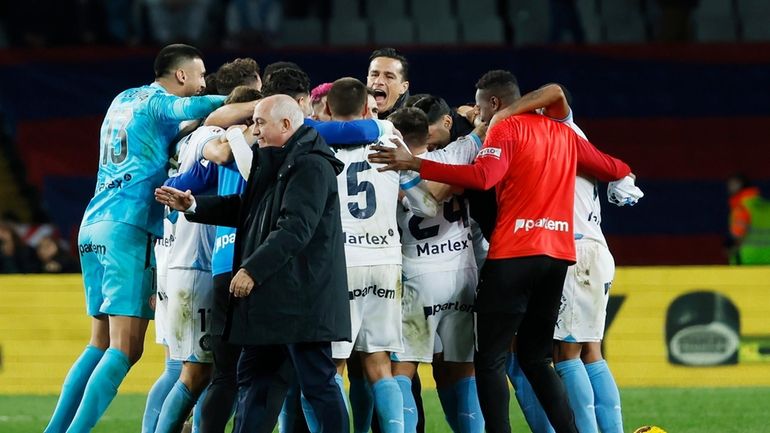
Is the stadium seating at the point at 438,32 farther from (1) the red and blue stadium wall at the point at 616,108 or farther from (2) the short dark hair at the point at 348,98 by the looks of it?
(2) the short dark hair at the point at 348,98

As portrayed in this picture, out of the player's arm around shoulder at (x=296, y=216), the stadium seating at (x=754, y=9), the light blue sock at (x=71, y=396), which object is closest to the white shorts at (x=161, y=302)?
the light blue sock at (x=71, y=396)

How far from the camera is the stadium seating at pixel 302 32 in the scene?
707 inches

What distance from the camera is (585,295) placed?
7.86 metres

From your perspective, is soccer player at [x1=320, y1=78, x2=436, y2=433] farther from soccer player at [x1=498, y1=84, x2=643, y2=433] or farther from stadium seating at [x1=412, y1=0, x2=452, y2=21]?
stadium seating at [x1=412, y1=0, x2=452, y2=21]

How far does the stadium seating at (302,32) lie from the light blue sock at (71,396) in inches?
417

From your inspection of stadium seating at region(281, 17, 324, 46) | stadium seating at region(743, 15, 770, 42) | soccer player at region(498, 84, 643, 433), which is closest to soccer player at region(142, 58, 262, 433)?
soccer player at region(498, 84, 643, 433)

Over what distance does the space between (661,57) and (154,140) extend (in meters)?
10.5

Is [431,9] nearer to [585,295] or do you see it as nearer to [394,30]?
[394,30]

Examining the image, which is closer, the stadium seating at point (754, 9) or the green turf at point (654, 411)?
the green turf at point (654, 411)

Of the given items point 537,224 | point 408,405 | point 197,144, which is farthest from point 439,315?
point 197,144

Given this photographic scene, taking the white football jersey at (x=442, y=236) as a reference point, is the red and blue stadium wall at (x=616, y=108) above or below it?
above

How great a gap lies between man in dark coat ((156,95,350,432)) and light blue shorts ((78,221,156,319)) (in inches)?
47.3

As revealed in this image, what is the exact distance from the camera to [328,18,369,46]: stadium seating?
18.0 m

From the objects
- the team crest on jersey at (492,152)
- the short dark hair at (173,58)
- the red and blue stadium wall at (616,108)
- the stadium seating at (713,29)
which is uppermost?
the stadium seating at (713,29)
